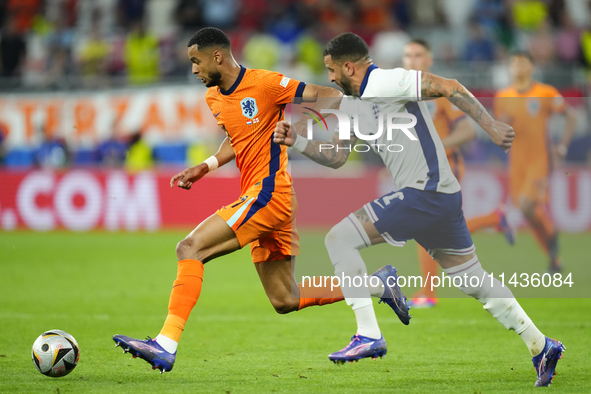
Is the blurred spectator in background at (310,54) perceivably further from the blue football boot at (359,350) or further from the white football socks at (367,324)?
the blue football boot at (359,350)

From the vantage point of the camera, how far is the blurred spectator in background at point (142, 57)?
18031 millimetres

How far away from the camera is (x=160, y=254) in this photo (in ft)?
42.8

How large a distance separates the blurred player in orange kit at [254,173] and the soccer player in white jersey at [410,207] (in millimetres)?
465

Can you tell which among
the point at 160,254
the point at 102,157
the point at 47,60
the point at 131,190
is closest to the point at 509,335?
the point at 160,254

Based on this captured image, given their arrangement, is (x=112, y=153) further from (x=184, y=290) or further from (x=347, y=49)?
(x=347, y=49)

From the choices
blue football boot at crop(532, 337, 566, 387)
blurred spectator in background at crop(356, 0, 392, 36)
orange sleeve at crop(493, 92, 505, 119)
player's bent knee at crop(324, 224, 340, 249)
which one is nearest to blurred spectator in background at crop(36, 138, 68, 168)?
blurred spectator in background at crop(356, 0, 392, 36)

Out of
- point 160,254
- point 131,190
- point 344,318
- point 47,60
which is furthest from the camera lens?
point 47,60

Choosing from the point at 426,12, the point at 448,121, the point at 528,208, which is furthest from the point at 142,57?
the point at 448,121

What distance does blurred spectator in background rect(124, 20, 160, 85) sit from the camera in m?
18.0

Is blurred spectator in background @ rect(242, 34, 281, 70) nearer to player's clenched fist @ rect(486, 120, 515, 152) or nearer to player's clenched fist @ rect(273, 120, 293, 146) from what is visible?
player's clenched fist @ rect(273, 120, 293, 146)

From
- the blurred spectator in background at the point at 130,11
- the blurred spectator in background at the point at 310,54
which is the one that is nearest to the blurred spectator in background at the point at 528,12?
the blurred spectator in background at the point at 310,54

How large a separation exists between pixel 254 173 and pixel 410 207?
119cm

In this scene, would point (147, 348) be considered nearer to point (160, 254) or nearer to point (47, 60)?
point (160, 254)

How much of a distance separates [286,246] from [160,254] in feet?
25.2
